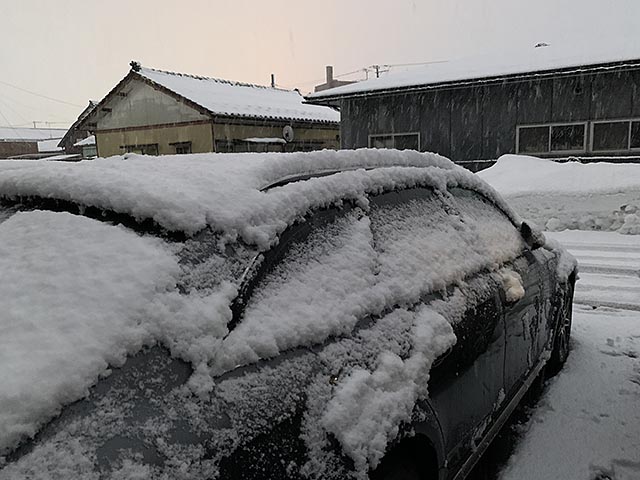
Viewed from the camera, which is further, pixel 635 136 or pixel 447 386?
pixel 635 136

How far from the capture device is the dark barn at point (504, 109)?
1237cm

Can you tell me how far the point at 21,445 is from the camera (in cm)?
105

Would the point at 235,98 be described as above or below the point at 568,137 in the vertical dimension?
above

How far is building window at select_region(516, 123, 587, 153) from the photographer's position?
13141 millimetres

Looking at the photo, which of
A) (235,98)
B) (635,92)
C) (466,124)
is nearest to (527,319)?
(635,92)

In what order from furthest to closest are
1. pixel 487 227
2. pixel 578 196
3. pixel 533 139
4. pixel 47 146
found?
pixel 47 146 < pixel 533 139 < pixel 578 196 < pixel 487 227

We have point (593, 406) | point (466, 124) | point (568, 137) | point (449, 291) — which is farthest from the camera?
point (466, 124)

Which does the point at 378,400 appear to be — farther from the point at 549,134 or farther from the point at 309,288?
the point at 549,134

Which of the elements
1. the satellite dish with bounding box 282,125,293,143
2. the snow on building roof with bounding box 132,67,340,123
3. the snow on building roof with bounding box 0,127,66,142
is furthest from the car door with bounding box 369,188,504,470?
the snow on building roof with bounding box 0,127,66,142

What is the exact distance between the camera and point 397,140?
1557 centimetres

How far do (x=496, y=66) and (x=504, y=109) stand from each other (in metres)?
1.29

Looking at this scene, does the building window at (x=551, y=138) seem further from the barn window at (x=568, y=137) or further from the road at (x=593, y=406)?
the road at (x=593, y=406)

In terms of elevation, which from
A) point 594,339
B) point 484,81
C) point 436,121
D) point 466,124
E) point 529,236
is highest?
point 484,81

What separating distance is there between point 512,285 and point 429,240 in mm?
743
